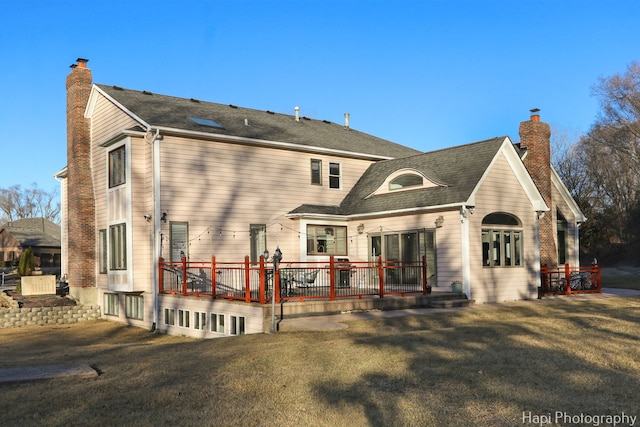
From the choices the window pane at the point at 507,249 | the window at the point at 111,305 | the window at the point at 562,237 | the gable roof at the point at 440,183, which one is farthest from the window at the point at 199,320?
the window at the point at 562,237

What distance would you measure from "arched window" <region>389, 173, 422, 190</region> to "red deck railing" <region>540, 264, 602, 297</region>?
222 inches

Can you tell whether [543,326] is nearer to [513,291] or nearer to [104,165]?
[513,291]

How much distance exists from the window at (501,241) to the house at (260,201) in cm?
5

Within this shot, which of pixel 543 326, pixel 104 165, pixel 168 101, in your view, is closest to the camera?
pixel 543 326

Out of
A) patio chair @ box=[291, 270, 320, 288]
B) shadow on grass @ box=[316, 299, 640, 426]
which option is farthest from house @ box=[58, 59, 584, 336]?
shadow on grass @ box=[316, 299, 640, 426]

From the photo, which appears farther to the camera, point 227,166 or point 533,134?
point 533,134

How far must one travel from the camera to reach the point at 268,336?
11914 mm

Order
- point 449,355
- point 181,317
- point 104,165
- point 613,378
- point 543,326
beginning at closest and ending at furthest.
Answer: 1. point 613,378
2. point 449,355
3. point 543,326
4. point 181,317
5. point 104,165

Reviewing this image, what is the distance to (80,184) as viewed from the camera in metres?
21.8

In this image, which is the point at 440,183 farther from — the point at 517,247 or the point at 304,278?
the point at 304,278

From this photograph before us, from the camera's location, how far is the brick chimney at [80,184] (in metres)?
21.7

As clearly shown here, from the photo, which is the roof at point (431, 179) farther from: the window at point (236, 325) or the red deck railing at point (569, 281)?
the window at point (236, 325)

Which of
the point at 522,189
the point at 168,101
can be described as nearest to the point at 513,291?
the point at 522,189

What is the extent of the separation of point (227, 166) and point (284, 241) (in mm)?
3459
